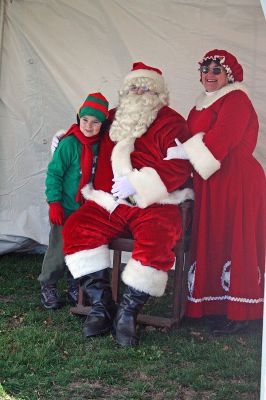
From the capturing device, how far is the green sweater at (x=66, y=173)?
4.21m

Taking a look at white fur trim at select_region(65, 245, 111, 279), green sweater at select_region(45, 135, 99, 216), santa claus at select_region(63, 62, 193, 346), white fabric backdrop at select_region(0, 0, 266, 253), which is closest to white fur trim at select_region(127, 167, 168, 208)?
santa claus at select_region(63, 62, 193, 346)

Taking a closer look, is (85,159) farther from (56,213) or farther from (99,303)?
(99,303)

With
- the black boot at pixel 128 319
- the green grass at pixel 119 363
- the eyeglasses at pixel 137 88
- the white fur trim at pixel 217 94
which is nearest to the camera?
the green grass at pixel 119 363

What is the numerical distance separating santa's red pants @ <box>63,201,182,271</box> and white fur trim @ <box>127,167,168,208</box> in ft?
0.20

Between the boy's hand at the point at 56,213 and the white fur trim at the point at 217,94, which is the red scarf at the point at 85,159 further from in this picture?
the white fur trim at the point at 217,94

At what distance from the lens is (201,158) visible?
12.6ft

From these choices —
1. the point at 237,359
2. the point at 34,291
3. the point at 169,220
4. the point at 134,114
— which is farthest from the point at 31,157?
the point at 237,359

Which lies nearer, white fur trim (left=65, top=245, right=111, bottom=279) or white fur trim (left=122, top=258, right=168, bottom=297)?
white fur trim (left=122, top=258, right=168, bottom=297)

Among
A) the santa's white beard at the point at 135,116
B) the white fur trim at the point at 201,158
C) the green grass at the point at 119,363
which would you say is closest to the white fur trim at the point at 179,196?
the white fur trim at the point at 201,158

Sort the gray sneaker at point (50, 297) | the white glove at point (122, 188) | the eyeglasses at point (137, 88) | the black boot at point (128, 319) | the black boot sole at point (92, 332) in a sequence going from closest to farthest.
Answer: the black boot at point (128, 319) → the black boot sole at point (92, 332) → the white glove at point (122, 188) → the eyeglasses at point (137, 88) → the gray sneaker at point (50, 297)

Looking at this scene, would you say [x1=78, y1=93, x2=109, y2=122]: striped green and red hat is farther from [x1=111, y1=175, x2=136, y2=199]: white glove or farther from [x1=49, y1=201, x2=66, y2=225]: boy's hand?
[x1=49, y1=201, x2=66, y2=225]: boy's hand

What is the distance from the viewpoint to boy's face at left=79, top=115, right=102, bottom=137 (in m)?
4.18

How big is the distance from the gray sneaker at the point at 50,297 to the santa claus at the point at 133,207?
0.43 m

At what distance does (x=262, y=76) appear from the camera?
16.1 feet
